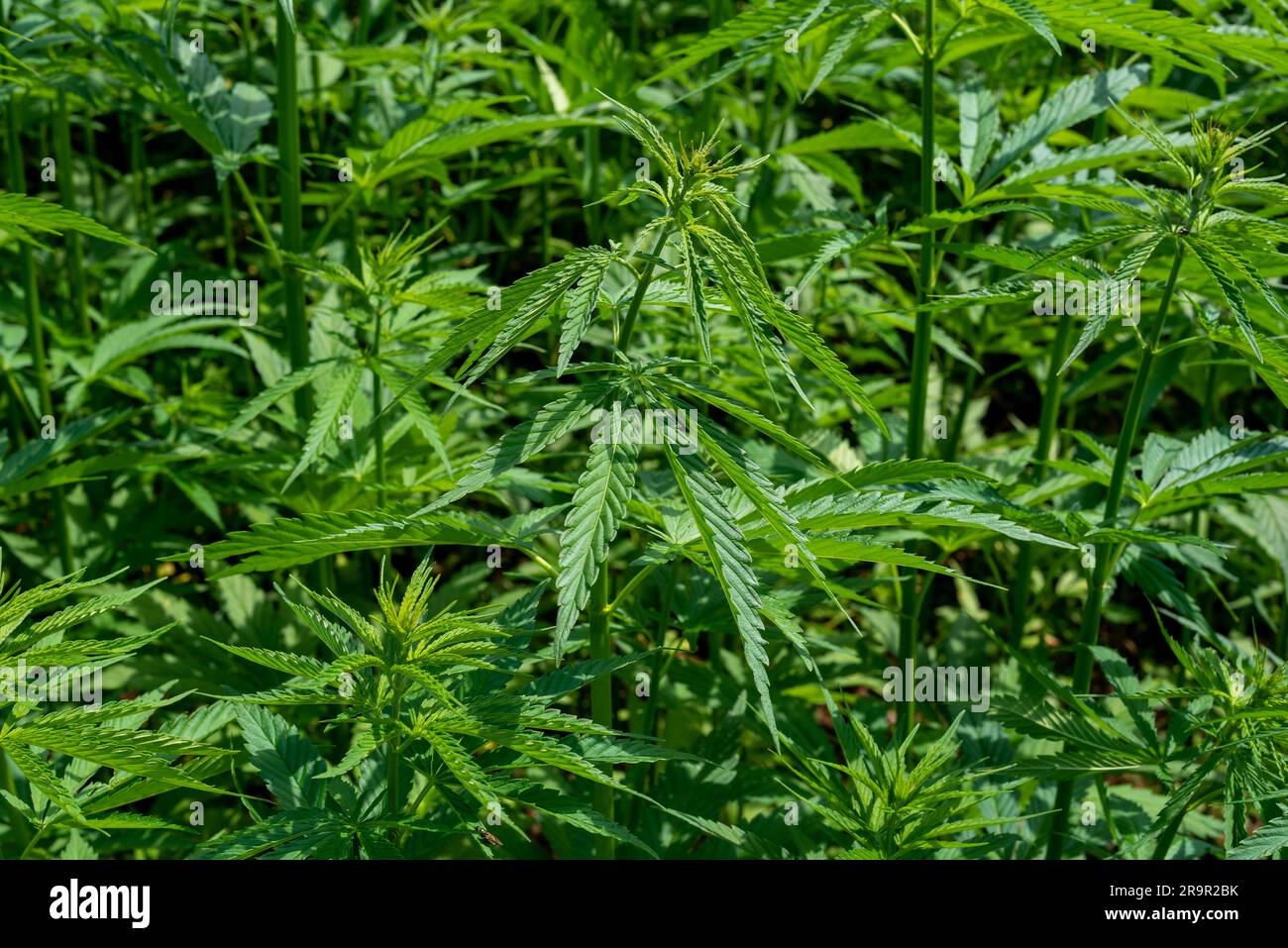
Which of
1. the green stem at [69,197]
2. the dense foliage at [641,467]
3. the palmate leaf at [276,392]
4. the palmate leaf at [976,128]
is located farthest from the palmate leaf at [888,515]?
the green stem at [69,197]

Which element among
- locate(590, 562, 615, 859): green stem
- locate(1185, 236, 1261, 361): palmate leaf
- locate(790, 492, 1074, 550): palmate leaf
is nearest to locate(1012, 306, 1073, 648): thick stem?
locate(1185, 236, 1261, 361): palmate leaf

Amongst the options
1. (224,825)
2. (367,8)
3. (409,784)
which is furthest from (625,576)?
(367,8)

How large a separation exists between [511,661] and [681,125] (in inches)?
82.4

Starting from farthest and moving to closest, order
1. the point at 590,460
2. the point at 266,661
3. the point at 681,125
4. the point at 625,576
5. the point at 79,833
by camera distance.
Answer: the point at 625,576 < the point at 681,125 < the point at 79,833 < the point at 266,661 < the point at 590,460

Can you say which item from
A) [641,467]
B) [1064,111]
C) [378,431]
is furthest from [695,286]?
[641,467]

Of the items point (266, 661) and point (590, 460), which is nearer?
point (590, 460)

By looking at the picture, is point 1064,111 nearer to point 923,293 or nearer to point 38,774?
point 923,293

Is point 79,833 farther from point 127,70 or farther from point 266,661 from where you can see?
point 127,70

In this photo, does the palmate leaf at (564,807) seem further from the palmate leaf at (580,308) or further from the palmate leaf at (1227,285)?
the palmate leaf at (1227,285)

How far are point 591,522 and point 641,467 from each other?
1.99 meters

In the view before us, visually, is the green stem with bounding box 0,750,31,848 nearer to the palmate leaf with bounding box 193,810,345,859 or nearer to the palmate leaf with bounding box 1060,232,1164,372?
the palmate leaf with bounding box 193,810,345,859

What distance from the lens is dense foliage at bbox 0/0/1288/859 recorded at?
1812mm

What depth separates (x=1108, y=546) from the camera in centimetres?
239

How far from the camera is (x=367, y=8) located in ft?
11.8
